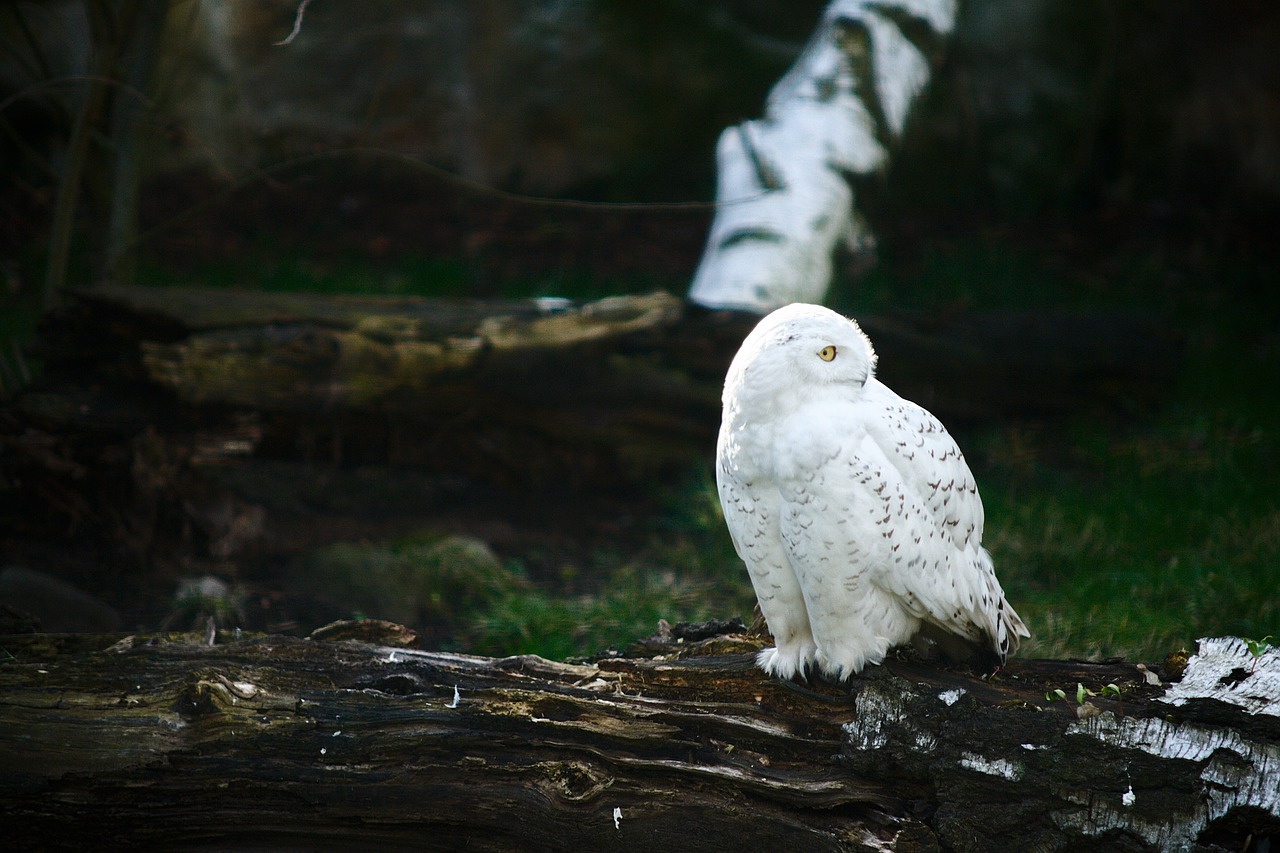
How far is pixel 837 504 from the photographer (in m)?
2.61

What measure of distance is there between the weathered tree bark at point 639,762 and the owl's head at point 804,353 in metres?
0.78

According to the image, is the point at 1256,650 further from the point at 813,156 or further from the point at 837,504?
the point at 813,156

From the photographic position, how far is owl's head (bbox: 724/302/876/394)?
2.66 metres

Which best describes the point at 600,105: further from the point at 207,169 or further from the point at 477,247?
the point at 207,169

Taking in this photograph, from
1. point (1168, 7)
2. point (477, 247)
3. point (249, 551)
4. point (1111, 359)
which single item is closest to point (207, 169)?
point (477, 247)

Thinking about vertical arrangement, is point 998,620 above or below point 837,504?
below

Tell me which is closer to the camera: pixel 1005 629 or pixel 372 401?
pixel 1005 629

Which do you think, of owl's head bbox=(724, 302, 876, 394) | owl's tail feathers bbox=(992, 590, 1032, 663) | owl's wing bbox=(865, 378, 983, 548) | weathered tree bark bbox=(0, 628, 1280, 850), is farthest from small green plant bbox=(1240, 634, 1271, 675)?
owl's head bbox=(724, 302, 876, 394)

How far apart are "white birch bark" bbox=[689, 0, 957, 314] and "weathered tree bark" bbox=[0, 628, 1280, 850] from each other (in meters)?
2.93

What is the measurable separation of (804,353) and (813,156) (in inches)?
152

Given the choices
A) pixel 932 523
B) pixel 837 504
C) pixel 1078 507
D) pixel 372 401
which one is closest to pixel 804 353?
pixel 837 504

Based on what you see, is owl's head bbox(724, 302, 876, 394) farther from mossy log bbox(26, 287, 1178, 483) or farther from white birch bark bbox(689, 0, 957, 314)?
white birch bark bbox(689, 0, 957, 314)

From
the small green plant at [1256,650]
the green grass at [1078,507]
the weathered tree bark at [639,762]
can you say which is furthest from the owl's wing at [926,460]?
the green grass at [1078,507]

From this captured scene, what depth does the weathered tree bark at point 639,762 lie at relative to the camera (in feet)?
7.93
